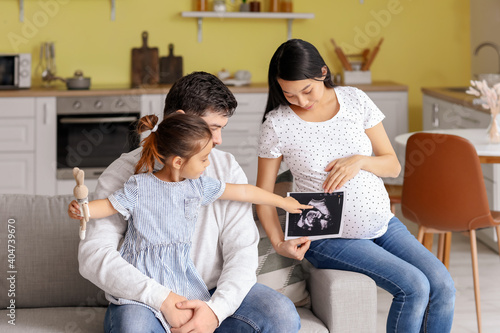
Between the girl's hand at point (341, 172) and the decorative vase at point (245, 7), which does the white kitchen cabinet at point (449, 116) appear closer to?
the decorative vase at point (245, 7)

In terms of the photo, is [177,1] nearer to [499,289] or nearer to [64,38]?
[64,38]

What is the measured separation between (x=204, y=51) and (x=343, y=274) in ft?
12.0

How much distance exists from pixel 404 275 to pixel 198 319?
26.1 inches

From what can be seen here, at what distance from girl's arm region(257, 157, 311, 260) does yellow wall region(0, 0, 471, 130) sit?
3.28 meters

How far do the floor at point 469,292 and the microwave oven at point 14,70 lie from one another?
3042 mm

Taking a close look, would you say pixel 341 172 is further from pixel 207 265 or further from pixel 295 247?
pixel 207 265

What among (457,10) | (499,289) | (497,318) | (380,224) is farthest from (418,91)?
(380,224)

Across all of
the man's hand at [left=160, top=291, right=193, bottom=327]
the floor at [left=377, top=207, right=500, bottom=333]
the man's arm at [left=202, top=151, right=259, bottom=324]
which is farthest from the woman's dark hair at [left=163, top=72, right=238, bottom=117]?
the floor at [left=377, top=207, right=500, bottom=333]

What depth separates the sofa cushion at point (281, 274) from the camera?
6.83 feet

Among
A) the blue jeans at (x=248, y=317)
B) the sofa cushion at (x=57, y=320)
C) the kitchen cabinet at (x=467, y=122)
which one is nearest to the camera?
the blue jeans at (x=248, y=317)

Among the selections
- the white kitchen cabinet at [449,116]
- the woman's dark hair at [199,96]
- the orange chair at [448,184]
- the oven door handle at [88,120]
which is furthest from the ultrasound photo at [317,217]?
the oven door handle at [88,120]

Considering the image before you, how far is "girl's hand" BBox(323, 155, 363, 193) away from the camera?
6.79 ft

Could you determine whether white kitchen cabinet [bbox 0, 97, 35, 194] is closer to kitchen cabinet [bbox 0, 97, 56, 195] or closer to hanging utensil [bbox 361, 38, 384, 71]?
kitchen cabinet [bbox 0, 97, 56, 195]

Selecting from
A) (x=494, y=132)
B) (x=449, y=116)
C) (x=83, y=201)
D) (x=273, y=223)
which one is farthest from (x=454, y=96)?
(x=83, y=201)
